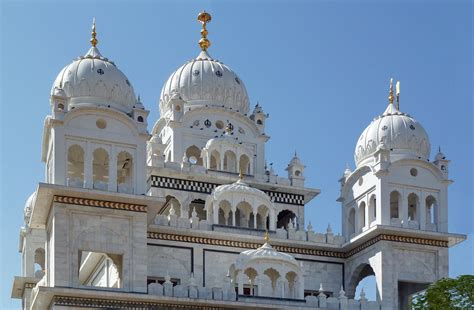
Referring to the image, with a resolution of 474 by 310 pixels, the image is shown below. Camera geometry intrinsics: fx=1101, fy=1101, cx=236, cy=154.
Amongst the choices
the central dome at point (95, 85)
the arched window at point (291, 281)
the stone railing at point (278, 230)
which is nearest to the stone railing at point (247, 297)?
the arched window at point (291, 281)

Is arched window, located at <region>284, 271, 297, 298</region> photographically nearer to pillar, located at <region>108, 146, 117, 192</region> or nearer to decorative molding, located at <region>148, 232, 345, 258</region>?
decorative molding, located at <region>148, 232, 345, 258</region>

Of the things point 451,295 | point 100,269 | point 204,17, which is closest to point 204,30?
point 204,17

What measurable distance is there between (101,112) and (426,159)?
45.2ft

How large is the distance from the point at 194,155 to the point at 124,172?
750cm

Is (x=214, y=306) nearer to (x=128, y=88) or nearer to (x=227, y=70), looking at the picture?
(x=128, y=88)

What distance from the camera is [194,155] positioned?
4838cm

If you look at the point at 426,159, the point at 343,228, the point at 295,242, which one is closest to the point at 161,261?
the point at 295,242

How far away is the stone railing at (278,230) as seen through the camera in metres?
41.8

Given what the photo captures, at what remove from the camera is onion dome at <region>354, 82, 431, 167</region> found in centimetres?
4466

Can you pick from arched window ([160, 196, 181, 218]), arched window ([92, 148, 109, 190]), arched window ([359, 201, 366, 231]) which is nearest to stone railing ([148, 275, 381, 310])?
arched window ([359, 201, 366, 231])

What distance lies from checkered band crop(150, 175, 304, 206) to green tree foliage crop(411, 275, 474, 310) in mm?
16881

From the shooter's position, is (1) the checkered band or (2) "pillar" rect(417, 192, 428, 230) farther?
(1) the checkered band

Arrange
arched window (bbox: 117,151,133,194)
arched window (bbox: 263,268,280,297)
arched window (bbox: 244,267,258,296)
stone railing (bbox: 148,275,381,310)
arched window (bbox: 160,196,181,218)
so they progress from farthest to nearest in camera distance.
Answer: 1. arched window (bbox: 160,196,181,218)
2. arched window (bbox: 263,268,280,297)
3. arched window (bbox: 244,267,258,296)
4. arched window (bbox: 117,151,133,194)
5. stone railing (bbox: 148,275,381,310)

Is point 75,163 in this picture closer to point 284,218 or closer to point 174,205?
point 174,205
